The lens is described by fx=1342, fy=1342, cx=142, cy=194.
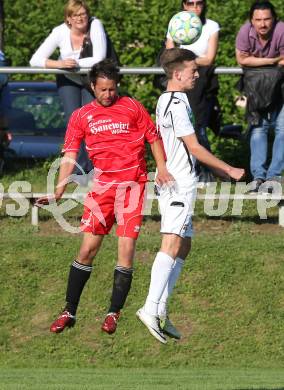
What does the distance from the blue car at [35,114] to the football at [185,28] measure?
3977 millimetres

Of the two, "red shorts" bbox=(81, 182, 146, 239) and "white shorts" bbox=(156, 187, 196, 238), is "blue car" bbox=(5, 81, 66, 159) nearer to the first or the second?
"red shorts" bbox=(81, 182, 146, 239)

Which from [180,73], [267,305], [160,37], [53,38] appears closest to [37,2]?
[160,37]

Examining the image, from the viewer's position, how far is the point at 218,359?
1394cm

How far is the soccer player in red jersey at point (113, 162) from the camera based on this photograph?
1118cm

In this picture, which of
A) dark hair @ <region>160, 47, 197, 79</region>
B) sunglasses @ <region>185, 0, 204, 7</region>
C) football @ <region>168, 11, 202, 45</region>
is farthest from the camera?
sunglasses @ <region>185, 0, 204, 7</region>

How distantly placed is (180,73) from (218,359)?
396 centimetres

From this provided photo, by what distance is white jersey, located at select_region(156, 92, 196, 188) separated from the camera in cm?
1108

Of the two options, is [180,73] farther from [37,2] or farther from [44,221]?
[37,2]

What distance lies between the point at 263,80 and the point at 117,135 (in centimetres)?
416

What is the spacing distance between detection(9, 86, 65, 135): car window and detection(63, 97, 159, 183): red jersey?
21.0 feet

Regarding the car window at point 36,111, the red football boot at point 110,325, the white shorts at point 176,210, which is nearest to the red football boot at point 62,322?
the red football boot at point 110,325

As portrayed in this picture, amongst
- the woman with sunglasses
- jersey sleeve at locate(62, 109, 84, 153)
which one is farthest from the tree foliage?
jersey sleeve at locate(62, 109, 84, 153)

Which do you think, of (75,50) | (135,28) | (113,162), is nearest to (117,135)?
(113,162)

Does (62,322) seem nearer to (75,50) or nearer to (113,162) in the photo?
(113,162)
